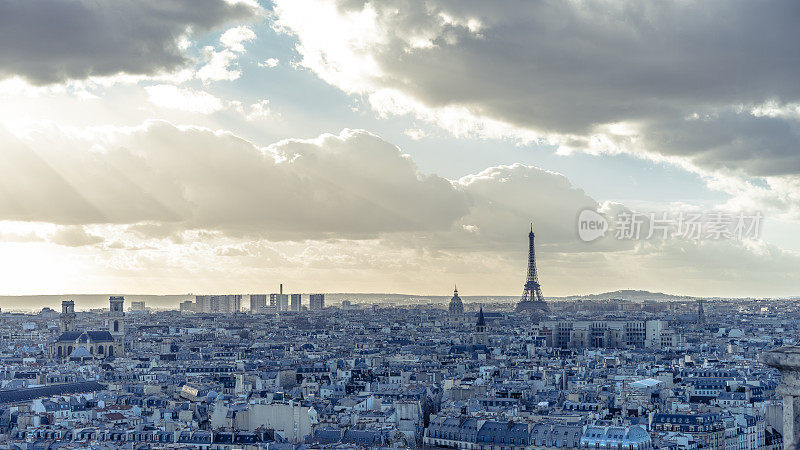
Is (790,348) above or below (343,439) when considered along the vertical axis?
above

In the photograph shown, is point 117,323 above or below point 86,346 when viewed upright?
above

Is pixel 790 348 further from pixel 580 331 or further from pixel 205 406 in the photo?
pixel 580 331

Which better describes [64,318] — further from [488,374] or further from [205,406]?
[205,406]

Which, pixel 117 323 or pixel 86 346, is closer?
pixel 86 346

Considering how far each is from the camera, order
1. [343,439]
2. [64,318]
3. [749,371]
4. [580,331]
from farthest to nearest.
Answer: [580,331]
[64,318]
[749,371]
[343,439]

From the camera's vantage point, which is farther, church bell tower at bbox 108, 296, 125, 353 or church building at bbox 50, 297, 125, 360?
church bell tower at bbox 108, 296, 125, 353

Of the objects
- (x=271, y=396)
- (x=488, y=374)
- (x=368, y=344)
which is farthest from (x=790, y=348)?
(x=368, y=344)

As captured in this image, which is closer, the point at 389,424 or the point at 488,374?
the point at 389,424

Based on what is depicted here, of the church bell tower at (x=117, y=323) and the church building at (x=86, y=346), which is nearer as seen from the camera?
the church building at (x=86, y=346)

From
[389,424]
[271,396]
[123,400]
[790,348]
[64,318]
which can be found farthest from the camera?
[64,318]

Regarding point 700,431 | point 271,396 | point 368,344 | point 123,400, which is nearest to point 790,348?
point 700,431
